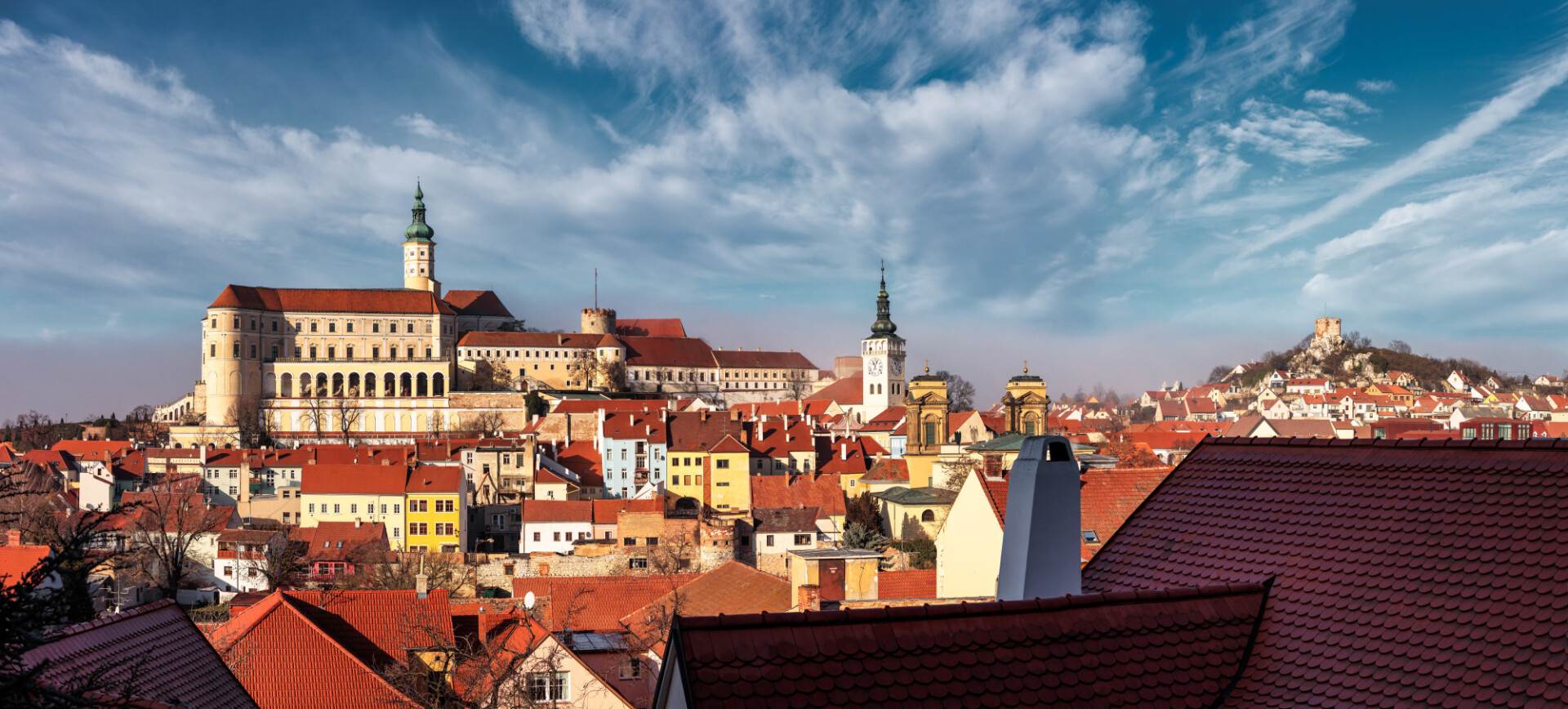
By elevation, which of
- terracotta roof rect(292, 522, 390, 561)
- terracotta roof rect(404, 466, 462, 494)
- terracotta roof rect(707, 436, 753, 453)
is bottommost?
terracotta roof rect(292, 522, 390, 561)

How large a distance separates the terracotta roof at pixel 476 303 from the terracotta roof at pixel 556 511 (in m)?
69.9

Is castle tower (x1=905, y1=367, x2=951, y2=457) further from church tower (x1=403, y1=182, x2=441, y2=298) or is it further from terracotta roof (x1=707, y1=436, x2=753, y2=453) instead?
church tower (x1=403, y1=182, x2=441, y2=298)

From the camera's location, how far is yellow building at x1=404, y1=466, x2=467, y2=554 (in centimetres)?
4931

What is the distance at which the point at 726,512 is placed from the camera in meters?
55.3

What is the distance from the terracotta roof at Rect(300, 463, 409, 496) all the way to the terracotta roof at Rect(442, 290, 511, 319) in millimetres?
61835

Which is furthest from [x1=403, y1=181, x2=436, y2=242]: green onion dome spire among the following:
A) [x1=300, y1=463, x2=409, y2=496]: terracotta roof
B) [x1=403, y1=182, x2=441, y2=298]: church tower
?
[x1=300, y1=463, x2=409, y2=496]: terracotta roof

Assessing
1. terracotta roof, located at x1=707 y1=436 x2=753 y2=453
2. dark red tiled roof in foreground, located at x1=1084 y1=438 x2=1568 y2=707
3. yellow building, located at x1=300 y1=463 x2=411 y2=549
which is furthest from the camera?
terracotta roof, located at x1=707 y1=436 x2=753 y2=453

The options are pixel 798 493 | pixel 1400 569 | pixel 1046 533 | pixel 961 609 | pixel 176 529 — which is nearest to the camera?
pixel 961 609

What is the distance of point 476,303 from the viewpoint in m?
115

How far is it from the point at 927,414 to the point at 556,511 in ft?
62.5

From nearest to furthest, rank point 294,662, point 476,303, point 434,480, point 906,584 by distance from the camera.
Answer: point 294,662, point 906,584, point 434,480, point 476,303

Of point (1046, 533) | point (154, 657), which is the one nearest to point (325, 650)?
point (154, 657)

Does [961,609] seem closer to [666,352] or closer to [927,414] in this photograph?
[927,414]

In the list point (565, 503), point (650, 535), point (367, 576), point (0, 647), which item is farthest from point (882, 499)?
point (0, 647)
